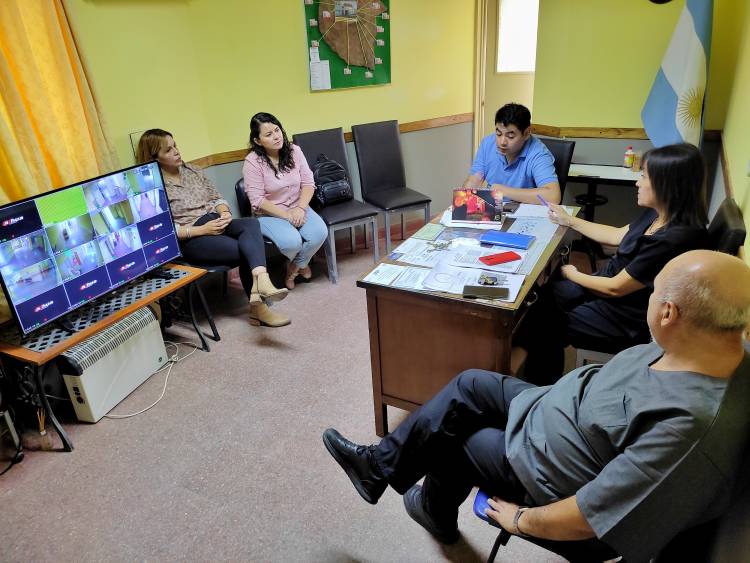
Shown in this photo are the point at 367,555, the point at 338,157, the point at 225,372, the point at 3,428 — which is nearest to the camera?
the point at 367,555

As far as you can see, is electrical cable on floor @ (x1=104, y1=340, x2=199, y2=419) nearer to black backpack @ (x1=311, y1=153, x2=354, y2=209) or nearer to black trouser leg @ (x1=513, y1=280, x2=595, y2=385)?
black backpack @ (x1=311, y1=153, x2=354, y2=209)

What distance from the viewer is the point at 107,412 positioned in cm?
236

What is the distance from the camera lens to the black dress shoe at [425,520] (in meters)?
1.66

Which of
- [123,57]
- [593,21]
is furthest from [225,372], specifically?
[593,21]

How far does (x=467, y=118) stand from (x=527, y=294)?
337 centimetres

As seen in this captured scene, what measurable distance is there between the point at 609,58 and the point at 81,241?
3.41 meters

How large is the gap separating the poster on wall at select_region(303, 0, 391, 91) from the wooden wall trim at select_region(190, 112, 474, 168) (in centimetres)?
41

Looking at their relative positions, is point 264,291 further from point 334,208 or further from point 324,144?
point 324,144

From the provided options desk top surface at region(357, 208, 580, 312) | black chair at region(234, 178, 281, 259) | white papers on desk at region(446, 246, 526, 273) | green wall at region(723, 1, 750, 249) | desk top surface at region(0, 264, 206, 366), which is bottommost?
desk top surface at region(0, 264, 206, 366)

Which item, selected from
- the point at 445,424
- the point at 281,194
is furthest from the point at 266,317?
the point at 445,424

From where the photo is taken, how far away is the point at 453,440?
1.48 meters

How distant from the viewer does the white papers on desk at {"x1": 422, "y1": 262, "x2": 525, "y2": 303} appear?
1.74 m

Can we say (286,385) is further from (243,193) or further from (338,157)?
(338,157)

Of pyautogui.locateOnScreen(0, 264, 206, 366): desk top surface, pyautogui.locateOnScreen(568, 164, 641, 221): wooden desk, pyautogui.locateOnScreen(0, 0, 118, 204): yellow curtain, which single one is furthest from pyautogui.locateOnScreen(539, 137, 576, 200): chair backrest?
pyautogui.locateOnScreen(0, 0, 118, 204): yellow curtain
